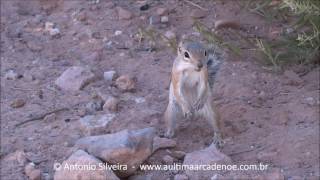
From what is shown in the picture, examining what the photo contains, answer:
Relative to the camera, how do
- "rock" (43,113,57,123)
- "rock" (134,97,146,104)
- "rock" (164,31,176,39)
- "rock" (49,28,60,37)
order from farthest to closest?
1. "rock" (49,28,60,37)
2. "rock" (164,31,176,39)
3. "rock" (134,97,146,104)
4. "rock" (43,113,57,123)

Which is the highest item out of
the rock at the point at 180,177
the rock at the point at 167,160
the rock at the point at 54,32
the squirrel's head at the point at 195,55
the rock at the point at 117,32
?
A: the squirrel's head at the point at 195,55

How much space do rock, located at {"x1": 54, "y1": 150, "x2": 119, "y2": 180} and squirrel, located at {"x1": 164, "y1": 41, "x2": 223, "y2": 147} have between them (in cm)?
88

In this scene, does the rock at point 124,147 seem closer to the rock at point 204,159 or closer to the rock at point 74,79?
the rock at point 204,159

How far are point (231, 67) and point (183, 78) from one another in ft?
2.93

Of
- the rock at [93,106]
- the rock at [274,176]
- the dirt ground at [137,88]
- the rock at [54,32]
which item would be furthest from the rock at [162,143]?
the rock at [54,32]

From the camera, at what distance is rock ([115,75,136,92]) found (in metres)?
6.16

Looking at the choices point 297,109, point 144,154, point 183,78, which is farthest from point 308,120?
point 144,154

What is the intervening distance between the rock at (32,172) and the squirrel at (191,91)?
102 centimetres

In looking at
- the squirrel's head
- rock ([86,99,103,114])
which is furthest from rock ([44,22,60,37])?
the squirrel's head

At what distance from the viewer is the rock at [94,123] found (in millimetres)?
5539

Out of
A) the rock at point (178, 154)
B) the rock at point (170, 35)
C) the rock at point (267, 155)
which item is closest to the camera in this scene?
the rock at point (267, 155)

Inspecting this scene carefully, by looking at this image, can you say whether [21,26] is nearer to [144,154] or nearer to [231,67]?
[231,67]

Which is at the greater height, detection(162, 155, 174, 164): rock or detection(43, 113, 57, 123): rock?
detection(43, 113, 57, 123): rock

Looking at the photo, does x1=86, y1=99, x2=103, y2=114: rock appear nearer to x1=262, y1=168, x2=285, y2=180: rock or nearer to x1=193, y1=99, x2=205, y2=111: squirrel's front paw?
x1=193, y1=99, x2=205, y2=111: squirrel's front paw
